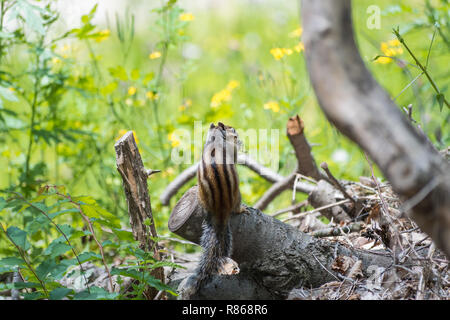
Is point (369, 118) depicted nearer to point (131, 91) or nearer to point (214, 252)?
point (214, 252)

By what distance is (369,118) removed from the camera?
129cm

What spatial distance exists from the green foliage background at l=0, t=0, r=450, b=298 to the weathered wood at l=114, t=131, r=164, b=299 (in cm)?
12

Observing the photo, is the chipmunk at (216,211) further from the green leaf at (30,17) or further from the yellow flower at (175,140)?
the yellow flower at (175,140)

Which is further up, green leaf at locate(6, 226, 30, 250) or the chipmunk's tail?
green leaf at locate(6, 226, 30, 250)

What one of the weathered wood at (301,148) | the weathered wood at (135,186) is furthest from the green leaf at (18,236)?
the weathered wood at (301,148)

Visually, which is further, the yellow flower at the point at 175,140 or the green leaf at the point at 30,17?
the yellow flower at the point at 175,140

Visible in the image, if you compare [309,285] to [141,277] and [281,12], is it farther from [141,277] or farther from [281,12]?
[281,12]

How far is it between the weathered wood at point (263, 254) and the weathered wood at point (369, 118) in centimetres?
77

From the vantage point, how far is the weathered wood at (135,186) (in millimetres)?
2068

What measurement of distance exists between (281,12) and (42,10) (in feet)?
17.1

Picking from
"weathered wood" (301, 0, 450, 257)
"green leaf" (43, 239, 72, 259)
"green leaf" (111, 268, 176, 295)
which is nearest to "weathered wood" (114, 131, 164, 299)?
"green leaf" (111, 268, 176, 295)

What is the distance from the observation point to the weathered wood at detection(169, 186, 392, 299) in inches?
77.7

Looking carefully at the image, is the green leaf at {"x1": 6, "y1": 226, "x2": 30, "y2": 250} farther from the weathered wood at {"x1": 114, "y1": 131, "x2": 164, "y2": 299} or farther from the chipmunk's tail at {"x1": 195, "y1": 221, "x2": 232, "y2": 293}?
the chipmunk's tail at {"x1": 195, "y1": 221, "x2": 232, "y2": 293}
